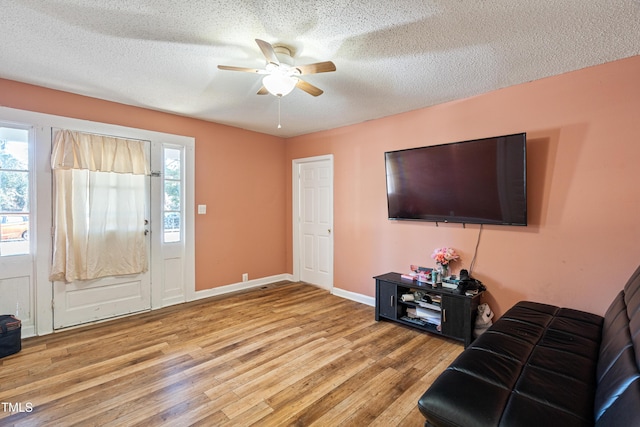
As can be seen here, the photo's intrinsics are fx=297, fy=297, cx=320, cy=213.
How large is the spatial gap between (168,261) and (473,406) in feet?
11.9

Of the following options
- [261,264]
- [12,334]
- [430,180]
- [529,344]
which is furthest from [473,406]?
[261,264]

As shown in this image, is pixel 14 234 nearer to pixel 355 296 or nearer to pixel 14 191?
pixel 14 191

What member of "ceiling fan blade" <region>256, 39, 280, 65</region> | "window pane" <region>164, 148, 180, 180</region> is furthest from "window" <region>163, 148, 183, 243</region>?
"ceiling fan blade" <region>256, 39, 280, 65</region>

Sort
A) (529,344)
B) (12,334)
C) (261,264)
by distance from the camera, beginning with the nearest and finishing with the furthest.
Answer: (529,344)
(12,334)
(261,264)

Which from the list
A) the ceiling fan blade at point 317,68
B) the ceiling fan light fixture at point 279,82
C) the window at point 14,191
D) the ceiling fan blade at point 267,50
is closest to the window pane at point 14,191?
the window at point 14,191

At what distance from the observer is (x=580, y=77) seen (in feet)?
8.00

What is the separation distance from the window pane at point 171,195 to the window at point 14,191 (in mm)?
1255

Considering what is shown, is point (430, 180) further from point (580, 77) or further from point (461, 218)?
point (580, 77)

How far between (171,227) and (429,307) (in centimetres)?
323

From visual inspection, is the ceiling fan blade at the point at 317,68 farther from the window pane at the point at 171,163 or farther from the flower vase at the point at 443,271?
the window pane at the point at 171,163

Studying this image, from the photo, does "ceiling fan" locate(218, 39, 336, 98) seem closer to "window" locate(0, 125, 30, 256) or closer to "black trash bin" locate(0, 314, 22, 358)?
"window" locate(0, 125, 30, 256)

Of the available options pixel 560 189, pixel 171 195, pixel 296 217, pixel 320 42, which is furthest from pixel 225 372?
pixel 560 189

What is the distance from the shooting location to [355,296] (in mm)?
4121

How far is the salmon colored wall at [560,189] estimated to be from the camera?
228 cm
